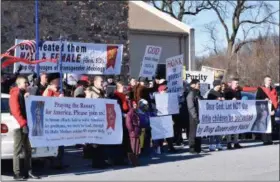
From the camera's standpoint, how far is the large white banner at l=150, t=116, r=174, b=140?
14281 mm

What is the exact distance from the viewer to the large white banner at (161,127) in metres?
14.3

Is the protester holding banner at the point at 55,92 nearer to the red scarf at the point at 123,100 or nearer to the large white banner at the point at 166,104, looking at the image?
the red scarf at the point at 123,100

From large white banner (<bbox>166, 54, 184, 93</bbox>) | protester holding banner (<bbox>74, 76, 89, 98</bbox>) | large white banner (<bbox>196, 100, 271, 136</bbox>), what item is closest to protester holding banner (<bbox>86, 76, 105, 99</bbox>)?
protester holding banner (<bbox>74, 76, 89, 98</bbox>)

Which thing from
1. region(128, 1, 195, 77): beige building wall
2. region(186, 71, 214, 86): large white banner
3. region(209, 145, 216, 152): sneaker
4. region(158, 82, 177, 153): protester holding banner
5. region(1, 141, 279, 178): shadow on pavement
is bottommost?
region(1, 141, 279, 178): shadow on pavement

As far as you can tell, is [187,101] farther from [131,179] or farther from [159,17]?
[159,17]

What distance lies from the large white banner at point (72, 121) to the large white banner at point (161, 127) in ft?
5.58

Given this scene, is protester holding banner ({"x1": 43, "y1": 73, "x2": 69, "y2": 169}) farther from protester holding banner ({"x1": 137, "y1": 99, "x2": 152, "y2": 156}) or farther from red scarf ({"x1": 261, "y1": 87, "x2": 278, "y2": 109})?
red scarf ({"x1": 261, "y1": 87, "x2": 278, "y2": 109})

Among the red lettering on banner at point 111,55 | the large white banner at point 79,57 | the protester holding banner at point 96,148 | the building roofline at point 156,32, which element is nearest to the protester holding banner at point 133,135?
the protester holding banner at point 96,148

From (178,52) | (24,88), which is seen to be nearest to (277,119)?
(24,88)

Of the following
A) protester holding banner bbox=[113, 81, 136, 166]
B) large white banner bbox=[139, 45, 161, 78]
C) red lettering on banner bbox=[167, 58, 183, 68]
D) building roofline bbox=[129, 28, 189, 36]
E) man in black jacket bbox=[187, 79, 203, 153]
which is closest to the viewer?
protester holding banner bbox=[113, 81, 136, 166]

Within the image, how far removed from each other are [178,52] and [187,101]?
1973cm

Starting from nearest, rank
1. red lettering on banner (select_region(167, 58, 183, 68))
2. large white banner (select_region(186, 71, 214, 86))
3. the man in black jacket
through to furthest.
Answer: the man in black jacket, red lettering on banner (select_region(167, 58, 183, 68)), large white banner (select_region(186, 71, 214, 86))

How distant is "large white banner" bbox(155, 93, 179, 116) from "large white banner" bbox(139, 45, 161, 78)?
4.70 feet

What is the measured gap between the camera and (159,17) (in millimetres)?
36625
